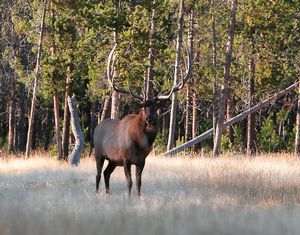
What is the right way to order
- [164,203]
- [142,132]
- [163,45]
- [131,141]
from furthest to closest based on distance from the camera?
[163,45] → [131,141] → [142,132] → [164,203]

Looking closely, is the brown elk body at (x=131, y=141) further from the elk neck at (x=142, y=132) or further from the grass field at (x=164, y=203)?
the grass field at (x=164, y=203)

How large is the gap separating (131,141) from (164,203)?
180cm

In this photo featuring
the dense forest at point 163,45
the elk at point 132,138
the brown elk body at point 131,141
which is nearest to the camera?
the elk at point 132,138

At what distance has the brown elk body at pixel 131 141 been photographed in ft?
36.2

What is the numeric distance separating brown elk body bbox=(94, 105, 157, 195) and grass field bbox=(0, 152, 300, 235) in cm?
62

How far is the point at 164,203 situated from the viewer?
9922mm

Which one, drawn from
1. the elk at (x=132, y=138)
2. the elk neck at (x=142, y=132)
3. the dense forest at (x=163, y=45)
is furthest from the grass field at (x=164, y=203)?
the dense forest at (x=163, y=45)

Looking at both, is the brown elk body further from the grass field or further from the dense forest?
the dense forest

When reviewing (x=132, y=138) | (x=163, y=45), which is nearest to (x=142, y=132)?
(x=132, y=138)

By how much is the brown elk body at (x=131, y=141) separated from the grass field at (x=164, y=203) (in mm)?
619

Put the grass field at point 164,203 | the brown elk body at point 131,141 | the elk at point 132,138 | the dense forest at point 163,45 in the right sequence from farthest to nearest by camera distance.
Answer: the dense forest at point 163,45 < the brown elk body at point 131,141 < the elk at point 132,138 < the grass field at point 164,203

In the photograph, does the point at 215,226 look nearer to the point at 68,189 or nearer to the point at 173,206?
the point at 173,206

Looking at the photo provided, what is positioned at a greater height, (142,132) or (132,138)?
(142,132)

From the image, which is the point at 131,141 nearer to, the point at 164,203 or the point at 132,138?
the point at 132,138
